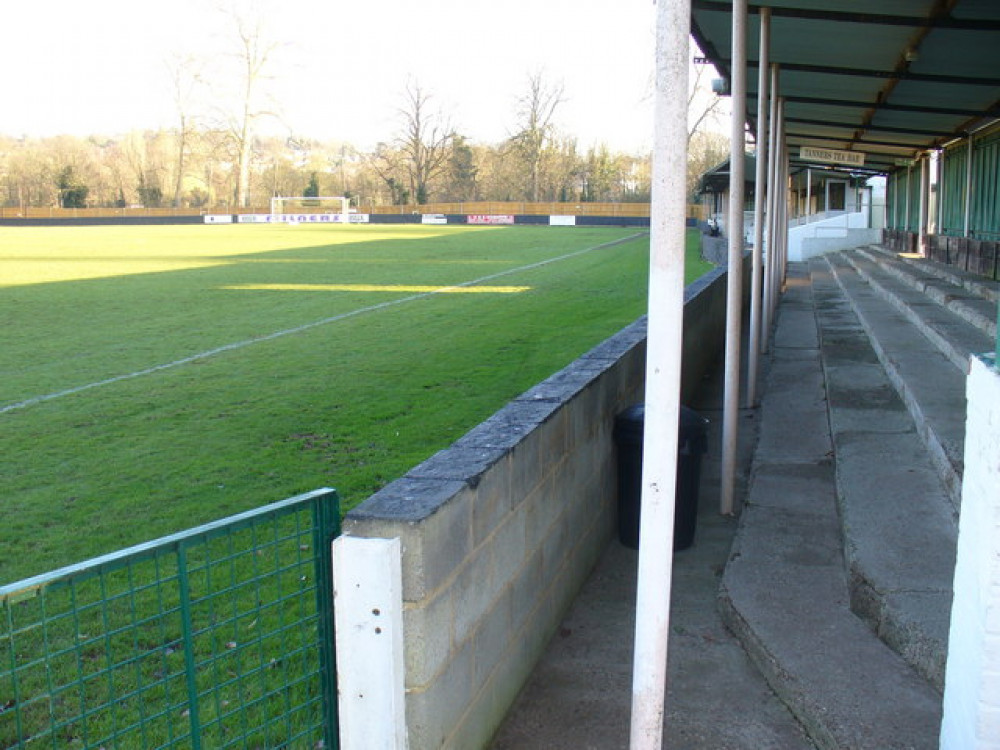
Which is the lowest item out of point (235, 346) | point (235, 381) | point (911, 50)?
point (235, 381)

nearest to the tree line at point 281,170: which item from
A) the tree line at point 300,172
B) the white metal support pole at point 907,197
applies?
the tree line at point 300,172

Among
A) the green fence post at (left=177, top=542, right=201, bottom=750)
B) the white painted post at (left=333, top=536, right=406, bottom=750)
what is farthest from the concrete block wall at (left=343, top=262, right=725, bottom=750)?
the green fence post at (left=177, top=542, right=201, bottom=750)

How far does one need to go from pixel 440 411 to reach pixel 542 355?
368cm

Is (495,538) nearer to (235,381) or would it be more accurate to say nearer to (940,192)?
(235,381)

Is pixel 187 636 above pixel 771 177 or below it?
below

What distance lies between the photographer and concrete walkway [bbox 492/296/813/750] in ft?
13.1

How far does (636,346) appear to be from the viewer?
734cm

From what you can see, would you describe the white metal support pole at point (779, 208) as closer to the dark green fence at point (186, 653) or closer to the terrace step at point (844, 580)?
the terrace step at point (844, 580)

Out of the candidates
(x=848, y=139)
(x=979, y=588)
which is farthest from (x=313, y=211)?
(x=979, y=588)

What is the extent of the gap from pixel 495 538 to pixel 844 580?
2.16 meters

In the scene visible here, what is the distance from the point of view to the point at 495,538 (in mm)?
3996

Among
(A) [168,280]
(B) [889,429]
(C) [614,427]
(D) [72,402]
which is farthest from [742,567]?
(A) [168,280]

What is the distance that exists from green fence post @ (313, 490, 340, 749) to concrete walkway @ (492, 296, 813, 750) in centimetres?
99

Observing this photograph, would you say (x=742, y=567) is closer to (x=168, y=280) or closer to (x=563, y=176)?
(x=168, y=280)
